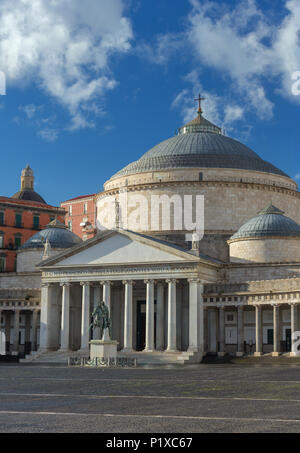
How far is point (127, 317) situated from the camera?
68688 millimetres

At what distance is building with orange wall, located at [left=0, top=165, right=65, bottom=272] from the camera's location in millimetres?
104375

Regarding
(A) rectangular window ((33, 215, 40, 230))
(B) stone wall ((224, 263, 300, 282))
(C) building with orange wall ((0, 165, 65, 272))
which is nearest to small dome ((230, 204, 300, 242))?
(B) stone wall ((224, 263, 300, 282))

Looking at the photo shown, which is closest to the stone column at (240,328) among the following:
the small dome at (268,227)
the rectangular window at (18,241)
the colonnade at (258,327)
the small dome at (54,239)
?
the colonnade at (258,327)

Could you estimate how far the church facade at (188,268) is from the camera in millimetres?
66438

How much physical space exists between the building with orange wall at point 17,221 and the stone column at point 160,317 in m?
39.6

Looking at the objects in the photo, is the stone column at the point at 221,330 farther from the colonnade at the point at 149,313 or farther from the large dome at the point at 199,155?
the large dome at the point at 199,155

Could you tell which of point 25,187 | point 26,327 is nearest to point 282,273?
point 26,327

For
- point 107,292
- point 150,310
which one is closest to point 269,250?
point 150,310

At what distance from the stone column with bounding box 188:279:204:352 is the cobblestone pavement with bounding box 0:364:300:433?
30.7 metres

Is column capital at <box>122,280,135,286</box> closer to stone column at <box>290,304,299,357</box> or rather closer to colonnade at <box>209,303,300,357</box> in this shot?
colonnade at <box>209,303,300,357</box>

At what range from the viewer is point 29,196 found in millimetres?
121750

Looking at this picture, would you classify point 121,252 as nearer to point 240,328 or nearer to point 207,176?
point 240,328

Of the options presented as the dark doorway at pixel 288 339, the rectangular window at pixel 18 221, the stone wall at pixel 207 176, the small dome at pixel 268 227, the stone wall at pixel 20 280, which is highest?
the stone wall at pixel 207 176

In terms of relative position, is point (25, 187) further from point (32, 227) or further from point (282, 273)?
point (282, 273)
